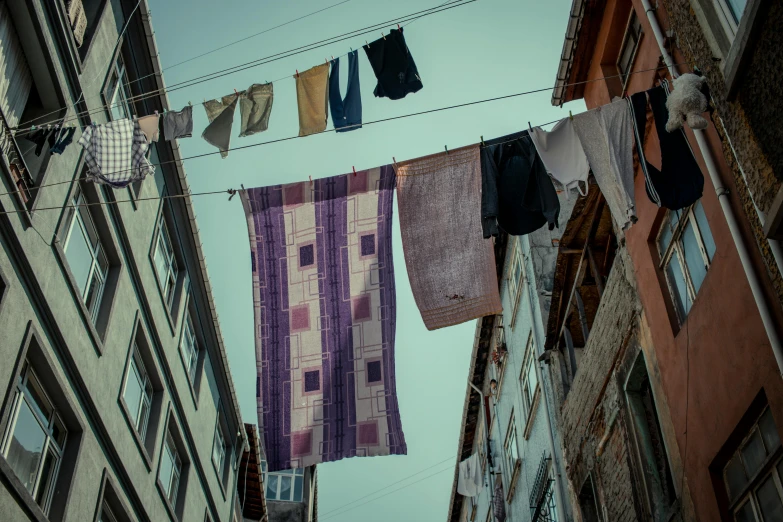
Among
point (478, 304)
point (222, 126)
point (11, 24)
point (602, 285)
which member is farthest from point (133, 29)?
point (602, 285)

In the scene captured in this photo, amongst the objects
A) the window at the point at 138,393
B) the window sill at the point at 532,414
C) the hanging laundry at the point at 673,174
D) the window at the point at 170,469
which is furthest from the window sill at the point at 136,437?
the hanging laundry at the point at 673,174

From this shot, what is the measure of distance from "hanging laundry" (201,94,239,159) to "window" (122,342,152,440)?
576 centimetres

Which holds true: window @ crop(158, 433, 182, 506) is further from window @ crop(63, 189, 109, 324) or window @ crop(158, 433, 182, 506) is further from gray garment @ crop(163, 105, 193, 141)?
gray garment @ crop(163, 105, 193, 141)

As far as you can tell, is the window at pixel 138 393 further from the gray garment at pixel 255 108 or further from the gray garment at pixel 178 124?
the gray garment at pixel 255 108

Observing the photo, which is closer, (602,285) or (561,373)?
(602,285)

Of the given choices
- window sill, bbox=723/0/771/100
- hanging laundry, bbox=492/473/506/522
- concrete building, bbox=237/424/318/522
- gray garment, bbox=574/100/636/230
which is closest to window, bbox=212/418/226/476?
concrete building, bbox=237/424/318/522

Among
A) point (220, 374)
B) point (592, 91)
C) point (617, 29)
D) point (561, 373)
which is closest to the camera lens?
point (617, 29)

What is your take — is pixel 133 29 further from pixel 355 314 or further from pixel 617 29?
pixel 617 29

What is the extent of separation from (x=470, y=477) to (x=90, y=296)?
52.9ft

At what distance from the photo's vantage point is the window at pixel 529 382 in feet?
59.9

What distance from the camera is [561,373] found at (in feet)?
52.5

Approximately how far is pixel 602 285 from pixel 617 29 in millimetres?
4099

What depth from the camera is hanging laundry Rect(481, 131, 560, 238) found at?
9430mm

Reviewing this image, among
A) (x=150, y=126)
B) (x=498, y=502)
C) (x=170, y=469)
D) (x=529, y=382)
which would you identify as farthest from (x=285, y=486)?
(x=150, y=126)
